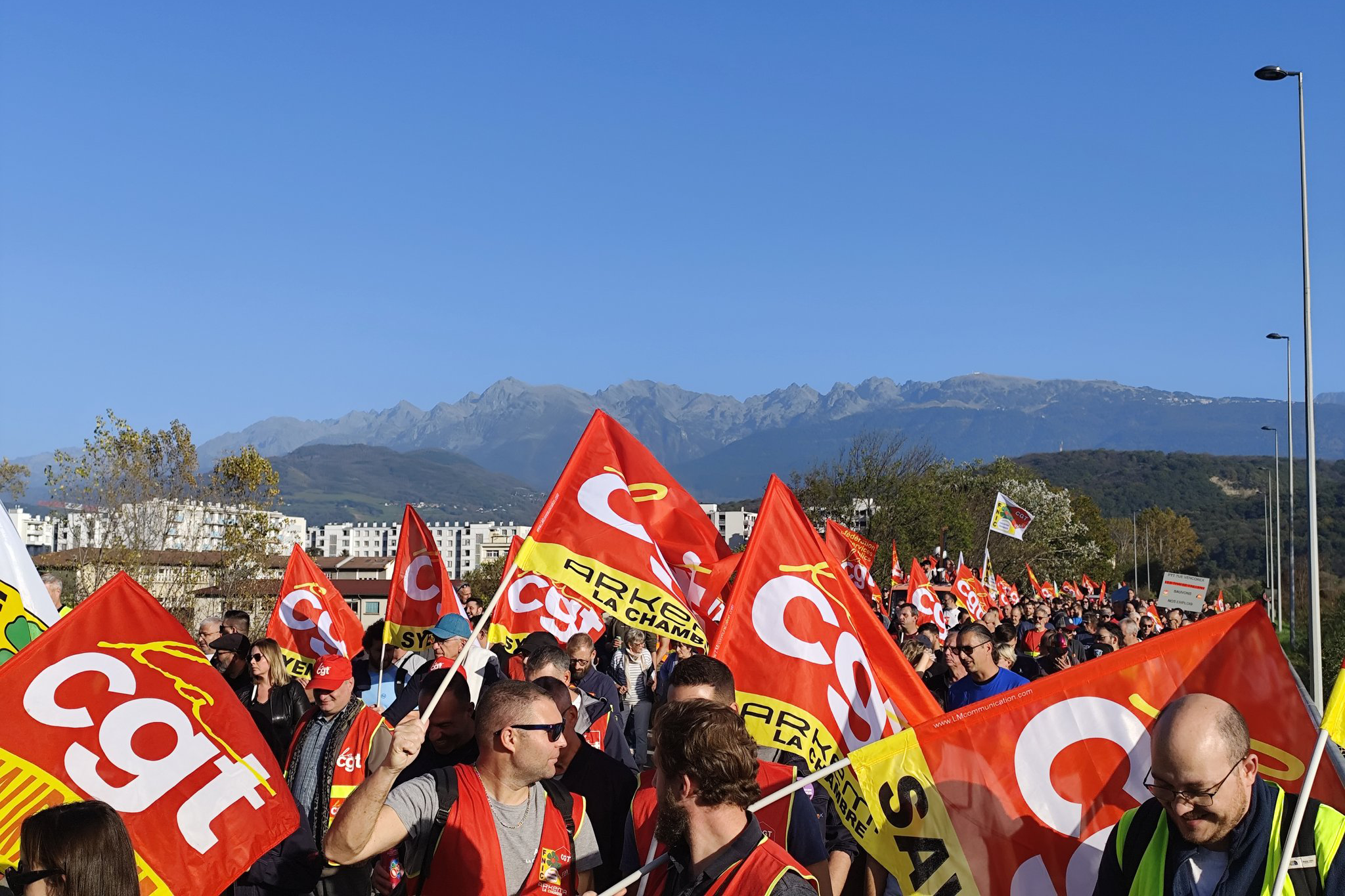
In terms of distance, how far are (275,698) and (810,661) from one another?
3.87m

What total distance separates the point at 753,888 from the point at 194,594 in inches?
1505

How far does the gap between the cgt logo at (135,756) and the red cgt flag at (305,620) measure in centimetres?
648

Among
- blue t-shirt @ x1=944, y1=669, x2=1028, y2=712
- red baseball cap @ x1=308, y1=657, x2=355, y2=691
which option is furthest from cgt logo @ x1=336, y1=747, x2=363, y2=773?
blue t-shirt @ x1=944, y1=669, x2=1028, y2=712

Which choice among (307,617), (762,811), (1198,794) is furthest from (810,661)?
(307,617)

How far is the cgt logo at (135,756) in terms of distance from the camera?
202 inches

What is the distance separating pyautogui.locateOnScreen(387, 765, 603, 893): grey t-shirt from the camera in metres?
4.46

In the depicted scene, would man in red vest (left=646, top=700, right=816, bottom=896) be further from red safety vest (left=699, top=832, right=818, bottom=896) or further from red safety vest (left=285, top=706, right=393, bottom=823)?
red safety vest (left=285, top=706, right=393, bottom=823)

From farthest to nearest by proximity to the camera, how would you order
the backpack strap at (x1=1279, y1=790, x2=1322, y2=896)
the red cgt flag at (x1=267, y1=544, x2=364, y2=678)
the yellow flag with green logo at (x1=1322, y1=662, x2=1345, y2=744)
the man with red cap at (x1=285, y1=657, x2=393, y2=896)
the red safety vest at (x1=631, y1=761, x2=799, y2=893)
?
the red cgt flag at (x1=267, y1=544, x2=364, y2=678) → the man with red cap at (x1=285, y1=657, x2=393, y2=896) → the red safety vest at (x1=631, y1=761, x2=799, y2=893) → the yellow flag with green logo at (x1=1322, y1=662, x2=1345, y2=744) → the backpack strap at (x1=1279, y1=790, x2=1322, y2=896)

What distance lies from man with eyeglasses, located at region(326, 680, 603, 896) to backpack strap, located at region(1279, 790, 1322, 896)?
7.83ft

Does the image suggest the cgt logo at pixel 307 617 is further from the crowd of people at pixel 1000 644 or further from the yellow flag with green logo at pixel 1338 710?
the yellow flag with green logo at pixel 1338 710

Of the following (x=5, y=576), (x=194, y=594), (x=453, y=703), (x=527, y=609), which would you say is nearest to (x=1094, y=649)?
(x=527, y=609)

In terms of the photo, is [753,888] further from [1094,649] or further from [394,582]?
[1094,649]

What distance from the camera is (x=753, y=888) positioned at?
364 cm

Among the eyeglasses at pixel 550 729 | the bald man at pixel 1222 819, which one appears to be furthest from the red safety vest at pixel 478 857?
the bald man at pixel 1222 819
